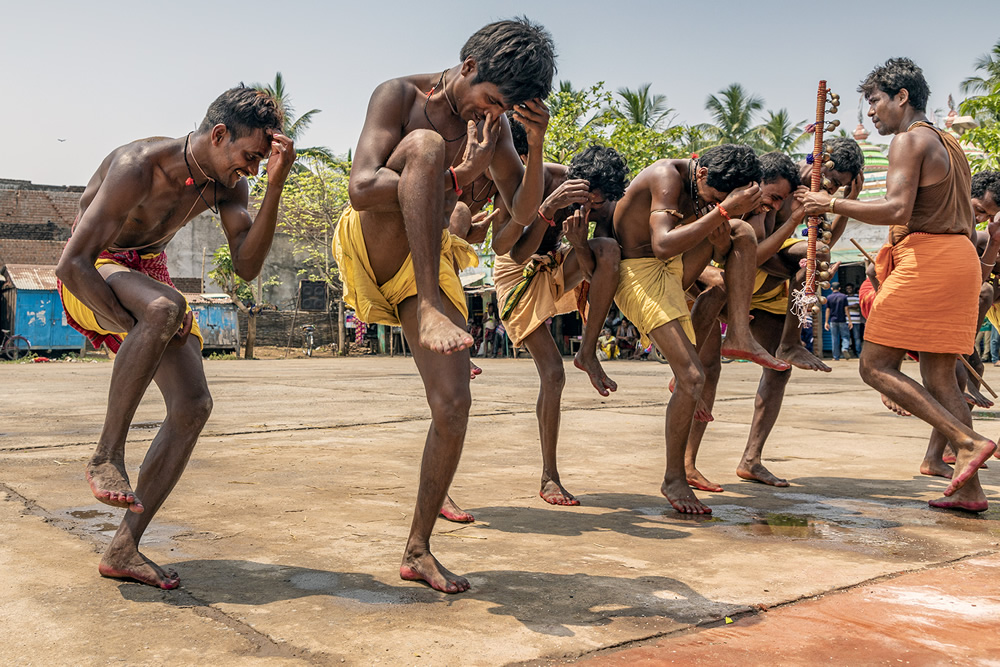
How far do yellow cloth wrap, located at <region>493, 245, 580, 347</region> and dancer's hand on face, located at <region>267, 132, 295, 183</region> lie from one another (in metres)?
1.89

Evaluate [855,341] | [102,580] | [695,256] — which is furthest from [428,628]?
[855,341]

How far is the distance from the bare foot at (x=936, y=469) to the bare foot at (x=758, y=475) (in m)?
0.93

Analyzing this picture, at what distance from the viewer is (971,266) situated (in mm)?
4270

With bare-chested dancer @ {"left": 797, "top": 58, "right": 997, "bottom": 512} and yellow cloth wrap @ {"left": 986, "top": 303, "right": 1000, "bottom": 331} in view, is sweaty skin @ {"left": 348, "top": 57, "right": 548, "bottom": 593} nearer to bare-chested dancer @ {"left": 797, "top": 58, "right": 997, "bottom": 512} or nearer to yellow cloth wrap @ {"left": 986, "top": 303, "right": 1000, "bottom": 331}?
bare-chested dancer @ {"left": 797, "top": 58, "right": 997, "bottom": 512}

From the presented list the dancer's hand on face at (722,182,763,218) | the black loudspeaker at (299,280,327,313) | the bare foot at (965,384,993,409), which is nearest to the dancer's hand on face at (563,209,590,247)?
the dancer's hand on face at (722,182,763,218)

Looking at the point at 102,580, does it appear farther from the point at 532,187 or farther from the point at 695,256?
the point at 695,256

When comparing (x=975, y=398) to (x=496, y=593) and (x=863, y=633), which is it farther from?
(x=496, y=593)

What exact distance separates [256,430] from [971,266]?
499cm

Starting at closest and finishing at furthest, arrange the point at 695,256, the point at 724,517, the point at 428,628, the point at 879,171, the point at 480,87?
the point at 428,628 → the point at 480,87 → the point at 724,517 → the point at 695,256 → the point at 879,171

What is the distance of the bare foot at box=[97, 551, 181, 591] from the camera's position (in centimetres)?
278

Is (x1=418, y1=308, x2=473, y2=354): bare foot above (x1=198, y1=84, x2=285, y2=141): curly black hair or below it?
below

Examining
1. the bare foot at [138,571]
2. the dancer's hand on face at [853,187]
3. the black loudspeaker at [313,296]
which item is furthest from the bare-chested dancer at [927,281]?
the black loudspeaker at [313,296]

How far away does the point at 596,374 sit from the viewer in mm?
4480

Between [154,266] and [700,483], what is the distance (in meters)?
2.97
